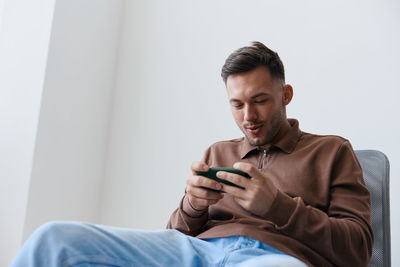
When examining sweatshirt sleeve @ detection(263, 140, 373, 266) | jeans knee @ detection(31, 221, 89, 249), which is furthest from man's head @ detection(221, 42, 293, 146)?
jeans knee @ detection(31, 221, 89, 249)

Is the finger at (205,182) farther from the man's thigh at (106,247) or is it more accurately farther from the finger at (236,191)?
the man's thigh at (106,247)

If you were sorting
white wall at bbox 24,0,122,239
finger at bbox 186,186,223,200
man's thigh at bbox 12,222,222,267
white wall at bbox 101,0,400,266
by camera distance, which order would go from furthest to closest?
white wall at bbox 24,0,122,239 → white wall at bbox 101,0,400,266 → finger at bbox 186,186,223,200 → man's thigh at bbox 12,222,222,267

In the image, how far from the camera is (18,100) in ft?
5.79

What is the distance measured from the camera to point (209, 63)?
2059 millimetres

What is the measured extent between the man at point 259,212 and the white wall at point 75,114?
0.84 meters

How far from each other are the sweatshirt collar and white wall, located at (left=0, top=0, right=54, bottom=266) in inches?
39.1

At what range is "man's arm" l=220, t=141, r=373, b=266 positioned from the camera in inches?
36.3

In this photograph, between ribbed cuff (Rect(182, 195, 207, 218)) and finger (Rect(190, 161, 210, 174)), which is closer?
finger (Rect(190, 161, 210, 174))

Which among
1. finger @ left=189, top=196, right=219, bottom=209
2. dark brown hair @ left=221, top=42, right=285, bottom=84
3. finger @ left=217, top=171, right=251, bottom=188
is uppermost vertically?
dark brown hair @ left=221, top=42, right=285, bottom=84

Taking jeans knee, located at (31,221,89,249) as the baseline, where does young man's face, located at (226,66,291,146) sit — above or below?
above

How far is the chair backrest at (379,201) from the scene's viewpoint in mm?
1195

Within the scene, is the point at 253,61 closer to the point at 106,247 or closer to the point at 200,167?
the point at 200,167

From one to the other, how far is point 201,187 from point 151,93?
124cm

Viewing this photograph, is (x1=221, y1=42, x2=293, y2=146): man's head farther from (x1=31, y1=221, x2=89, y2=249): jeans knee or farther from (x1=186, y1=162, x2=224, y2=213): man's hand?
(x1=31, y1=221, x2=89, y2=249): jeans knee
